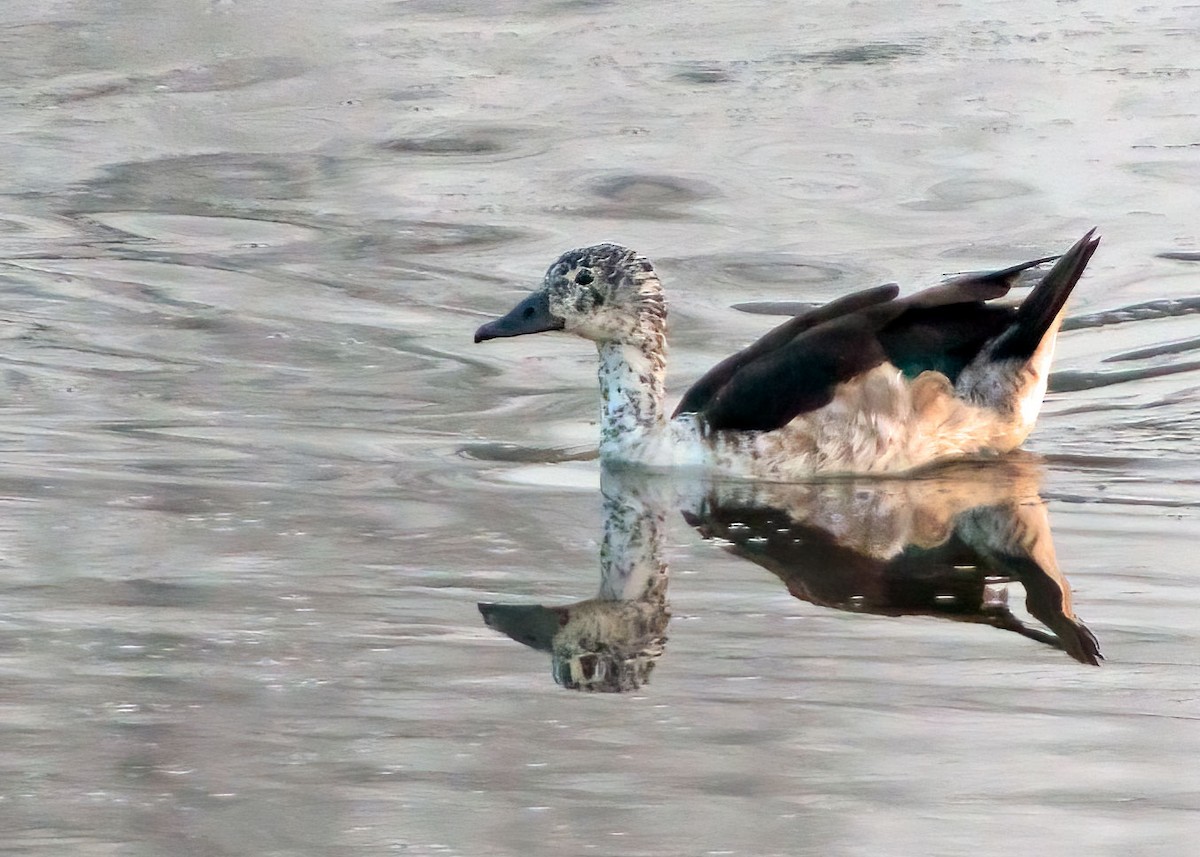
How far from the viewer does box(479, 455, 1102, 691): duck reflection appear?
6227 millimetres

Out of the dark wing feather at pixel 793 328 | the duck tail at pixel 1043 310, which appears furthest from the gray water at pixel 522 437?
the dark wing feather at pixel 793 328

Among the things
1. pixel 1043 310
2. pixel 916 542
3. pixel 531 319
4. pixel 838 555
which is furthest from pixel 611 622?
pixel 1043 310

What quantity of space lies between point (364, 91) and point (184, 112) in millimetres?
1225

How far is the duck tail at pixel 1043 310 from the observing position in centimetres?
885

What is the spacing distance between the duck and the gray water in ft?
1.21

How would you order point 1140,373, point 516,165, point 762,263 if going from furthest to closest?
point 516,165 < point 762,263 < point 1140,373

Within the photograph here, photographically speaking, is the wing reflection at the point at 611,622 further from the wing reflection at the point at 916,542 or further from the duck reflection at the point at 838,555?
the wing reflection at the point at 916,542

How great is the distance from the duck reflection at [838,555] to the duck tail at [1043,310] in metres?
0.43

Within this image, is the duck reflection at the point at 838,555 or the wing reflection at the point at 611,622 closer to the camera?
the wing reflection at the point at 611,622

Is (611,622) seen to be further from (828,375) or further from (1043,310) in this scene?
(1043,310)

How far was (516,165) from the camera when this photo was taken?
553 inches

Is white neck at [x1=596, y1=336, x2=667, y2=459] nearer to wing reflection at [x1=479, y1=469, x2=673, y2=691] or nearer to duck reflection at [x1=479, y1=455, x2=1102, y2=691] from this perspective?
duck reflection at [x1=479, y1=455, x2=1102, y2=691]

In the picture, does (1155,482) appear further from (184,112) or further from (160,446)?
(184,112)

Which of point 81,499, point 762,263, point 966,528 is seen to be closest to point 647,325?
point 966,528
